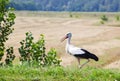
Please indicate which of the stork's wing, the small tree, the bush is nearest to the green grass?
the stork's wing

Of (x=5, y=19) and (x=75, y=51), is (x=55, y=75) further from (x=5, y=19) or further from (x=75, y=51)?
(x=5, y=19)

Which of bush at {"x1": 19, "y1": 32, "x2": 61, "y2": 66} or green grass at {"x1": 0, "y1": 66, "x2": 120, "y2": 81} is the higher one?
A: green grass at {"x1": 0, "y1": 66, "x2": 120, "y2": 81}

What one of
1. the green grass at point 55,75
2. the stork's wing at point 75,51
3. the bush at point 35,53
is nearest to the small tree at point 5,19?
the bush at point 35,53

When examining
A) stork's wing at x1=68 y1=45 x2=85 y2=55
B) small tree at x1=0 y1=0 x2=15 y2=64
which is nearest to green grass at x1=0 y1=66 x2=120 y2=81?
stork's wing at x1=68 y1=45 x2=85 y2=55

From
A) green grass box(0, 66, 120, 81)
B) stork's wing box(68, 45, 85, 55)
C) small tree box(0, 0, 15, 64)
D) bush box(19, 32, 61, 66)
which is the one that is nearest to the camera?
green grass box(0, 66, 120, 81)

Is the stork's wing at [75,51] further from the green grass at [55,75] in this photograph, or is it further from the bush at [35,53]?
the bush at [35,53]

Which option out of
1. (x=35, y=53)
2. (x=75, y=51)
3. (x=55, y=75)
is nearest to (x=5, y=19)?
(x=35, y=53)

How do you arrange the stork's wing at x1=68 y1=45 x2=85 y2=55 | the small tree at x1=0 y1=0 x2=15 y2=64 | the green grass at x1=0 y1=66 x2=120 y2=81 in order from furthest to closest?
1. the small tree at x1=0 y1=0 x2=15 y2=64
2. the stork's wing at x1=68 y1=45 x2=85 y2=55
3. the green grass at x1=0 y1=66 x2=120 y2=81

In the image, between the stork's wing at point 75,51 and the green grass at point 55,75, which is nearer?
the green grass at point 55,75

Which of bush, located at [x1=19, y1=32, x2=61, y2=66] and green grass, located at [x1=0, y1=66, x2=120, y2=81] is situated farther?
bush, located at [x1=19, y1=32, x2=61, y2=66]

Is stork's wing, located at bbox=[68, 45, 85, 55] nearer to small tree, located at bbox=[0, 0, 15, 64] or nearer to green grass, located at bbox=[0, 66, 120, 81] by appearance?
green grass, located at bbox=[0, 66, 120, 81]

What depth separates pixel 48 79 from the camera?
509 inches

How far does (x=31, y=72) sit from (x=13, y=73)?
0.58 metres

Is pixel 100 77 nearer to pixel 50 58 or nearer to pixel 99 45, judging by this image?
pixel 50 58
